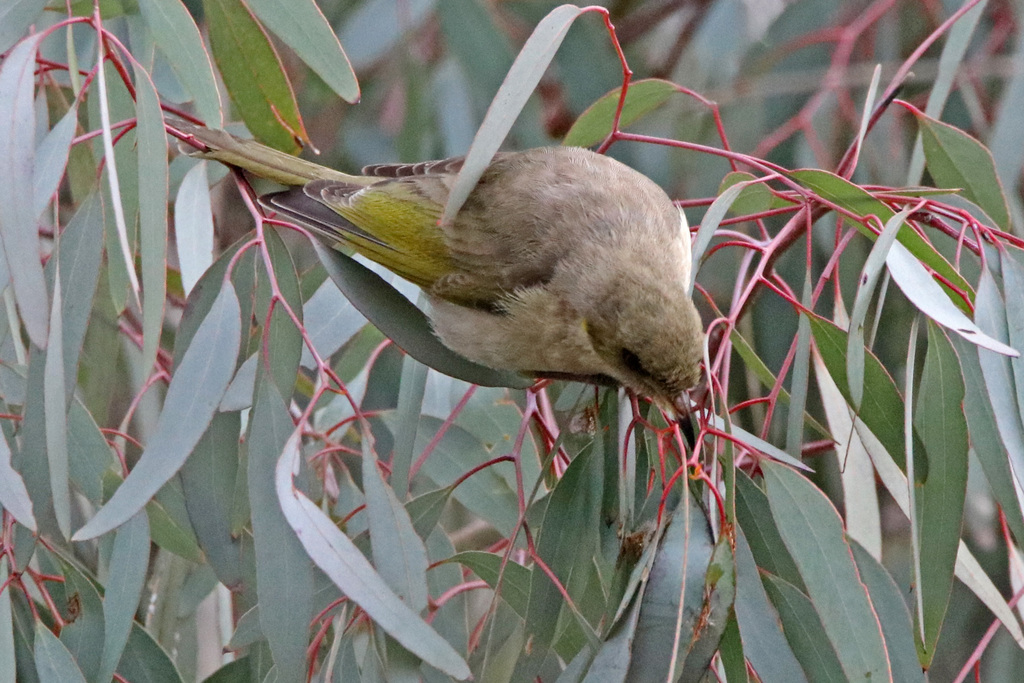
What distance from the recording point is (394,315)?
2.13 meters

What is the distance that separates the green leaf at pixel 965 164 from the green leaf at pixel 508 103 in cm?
97

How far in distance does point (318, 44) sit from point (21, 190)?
70cm

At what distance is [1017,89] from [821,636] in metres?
1.80

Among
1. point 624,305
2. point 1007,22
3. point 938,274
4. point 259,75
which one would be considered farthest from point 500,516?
point 1007,22

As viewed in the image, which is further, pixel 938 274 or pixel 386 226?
pixel 386 226

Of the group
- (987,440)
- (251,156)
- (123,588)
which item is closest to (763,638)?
(987,440)

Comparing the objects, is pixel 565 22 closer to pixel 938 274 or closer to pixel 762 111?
pixel 938 274

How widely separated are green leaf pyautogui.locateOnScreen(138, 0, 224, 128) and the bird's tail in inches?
4.2

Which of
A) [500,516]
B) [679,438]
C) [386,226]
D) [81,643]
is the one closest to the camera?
[679,438]

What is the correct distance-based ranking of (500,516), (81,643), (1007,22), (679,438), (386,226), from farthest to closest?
(1007,22) < (386,226) < (500,516) < (81,643) < (679,438)

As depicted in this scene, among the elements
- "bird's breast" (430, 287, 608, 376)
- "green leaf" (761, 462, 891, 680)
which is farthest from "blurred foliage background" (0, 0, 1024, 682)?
"bird's breast" (430, 287, 608, 376)

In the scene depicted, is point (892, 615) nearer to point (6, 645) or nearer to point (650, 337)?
point (650, 337)

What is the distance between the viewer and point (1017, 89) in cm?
293

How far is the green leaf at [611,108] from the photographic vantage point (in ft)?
8.58
